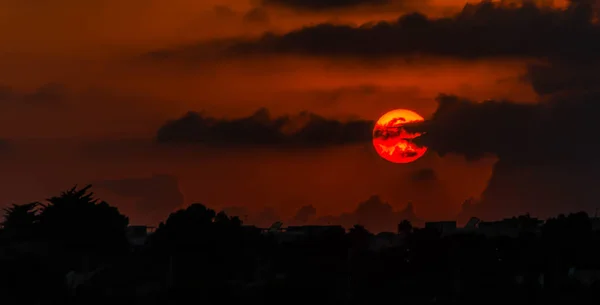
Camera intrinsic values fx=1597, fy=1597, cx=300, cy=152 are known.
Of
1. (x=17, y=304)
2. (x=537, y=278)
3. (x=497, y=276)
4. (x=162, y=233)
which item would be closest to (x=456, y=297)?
(x=497, y=276)

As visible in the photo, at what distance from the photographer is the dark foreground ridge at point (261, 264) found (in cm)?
12688

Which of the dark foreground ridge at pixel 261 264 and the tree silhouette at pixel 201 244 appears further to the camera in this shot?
the tree silhouette at pixel 201 244

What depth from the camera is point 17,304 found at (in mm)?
135500

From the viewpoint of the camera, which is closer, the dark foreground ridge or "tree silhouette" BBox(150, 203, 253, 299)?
the dark foreground ridge

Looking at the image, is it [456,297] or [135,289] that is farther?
[135,289]

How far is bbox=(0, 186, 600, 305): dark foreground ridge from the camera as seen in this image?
4995 inches

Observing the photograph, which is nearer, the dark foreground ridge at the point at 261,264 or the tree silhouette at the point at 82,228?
the dark foreground ridge at the point at 261,264

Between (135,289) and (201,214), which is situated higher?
(201,214)

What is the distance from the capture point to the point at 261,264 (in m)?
167

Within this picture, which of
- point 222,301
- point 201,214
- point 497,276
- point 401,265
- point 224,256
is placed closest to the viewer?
point 222,301

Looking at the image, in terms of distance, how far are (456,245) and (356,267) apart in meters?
13.7

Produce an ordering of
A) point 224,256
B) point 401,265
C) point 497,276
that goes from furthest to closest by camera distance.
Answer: point 224,256
point 401,265
point 497,276

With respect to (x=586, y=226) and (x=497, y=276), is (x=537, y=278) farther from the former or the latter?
(x=586, y=226)

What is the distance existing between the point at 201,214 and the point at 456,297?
5414cm
